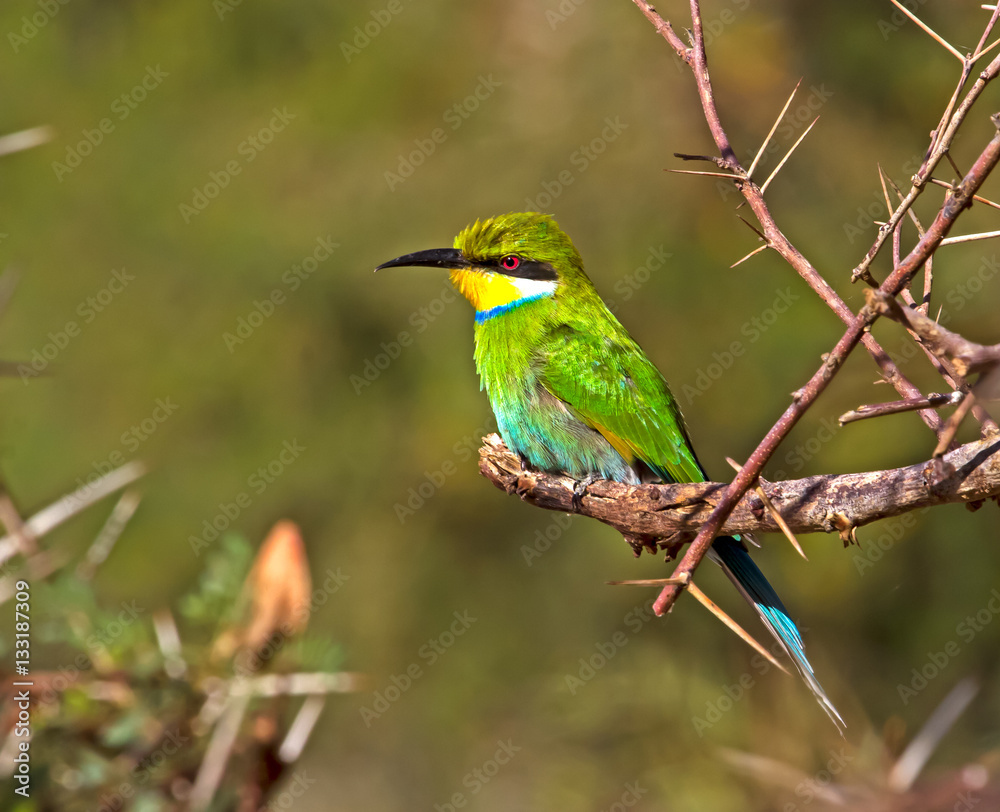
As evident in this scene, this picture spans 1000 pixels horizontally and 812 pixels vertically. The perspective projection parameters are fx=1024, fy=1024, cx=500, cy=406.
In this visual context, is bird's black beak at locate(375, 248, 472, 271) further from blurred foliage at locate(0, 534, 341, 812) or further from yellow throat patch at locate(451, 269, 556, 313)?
blurred foliage at locate(0, 534, 341, 812)

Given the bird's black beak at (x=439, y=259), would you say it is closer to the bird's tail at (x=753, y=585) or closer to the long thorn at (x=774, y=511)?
the bird's tail at (x=753, y=585)

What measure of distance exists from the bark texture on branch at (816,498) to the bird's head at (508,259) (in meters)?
1.39

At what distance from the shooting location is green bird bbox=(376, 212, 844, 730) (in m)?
3.60

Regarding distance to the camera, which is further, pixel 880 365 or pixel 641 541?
pixel 641 541

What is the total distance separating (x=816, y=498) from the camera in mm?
1890

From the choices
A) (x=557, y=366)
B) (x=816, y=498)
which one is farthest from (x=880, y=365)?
(x=557, y=366)

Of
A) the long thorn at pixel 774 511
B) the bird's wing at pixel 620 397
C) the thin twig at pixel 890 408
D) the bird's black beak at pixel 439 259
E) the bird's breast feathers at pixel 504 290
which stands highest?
the thin twig at pixel 890 408

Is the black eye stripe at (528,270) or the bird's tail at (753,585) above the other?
the black eye stripe at (528,270)

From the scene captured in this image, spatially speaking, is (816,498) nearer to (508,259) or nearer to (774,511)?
(774,511)

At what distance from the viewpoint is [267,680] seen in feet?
7.41

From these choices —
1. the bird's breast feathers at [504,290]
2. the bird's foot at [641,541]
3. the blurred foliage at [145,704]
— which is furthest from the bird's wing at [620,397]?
the blurred foliage at [145,704]

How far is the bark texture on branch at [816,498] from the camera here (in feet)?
5.42

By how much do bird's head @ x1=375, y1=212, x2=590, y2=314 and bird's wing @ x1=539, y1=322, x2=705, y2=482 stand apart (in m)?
0.26

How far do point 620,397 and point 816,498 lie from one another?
1752mm
